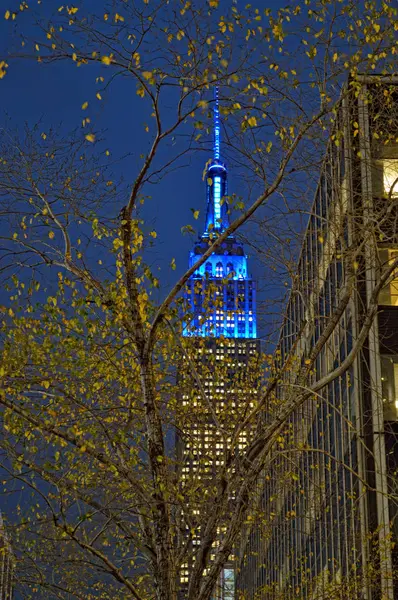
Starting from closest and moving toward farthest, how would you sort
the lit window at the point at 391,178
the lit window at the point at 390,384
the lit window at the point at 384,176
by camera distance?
the lit window at the point at 391,178 → the lit window at the point at 384,176 → the lit window at the point at 390,384

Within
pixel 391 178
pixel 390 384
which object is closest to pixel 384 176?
pixel 391 178

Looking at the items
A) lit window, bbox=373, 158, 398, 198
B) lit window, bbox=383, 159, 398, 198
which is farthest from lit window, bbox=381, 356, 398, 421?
lit window, bbox=383, 159, 398, 198

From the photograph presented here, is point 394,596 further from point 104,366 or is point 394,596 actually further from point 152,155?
point 152,155

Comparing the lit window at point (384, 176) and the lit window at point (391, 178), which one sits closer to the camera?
the lit window at point (391, 178)

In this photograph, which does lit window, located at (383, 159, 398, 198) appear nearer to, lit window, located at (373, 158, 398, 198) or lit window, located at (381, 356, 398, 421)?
lit window, located at (373, 158, 398, 198)

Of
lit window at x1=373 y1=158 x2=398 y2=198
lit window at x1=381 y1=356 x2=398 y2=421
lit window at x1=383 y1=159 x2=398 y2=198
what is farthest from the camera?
lit window at x1=381 y1=356 x2=398 y2=421

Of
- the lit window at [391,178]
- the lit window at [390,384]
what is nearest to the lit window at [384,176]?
the lit window at [391,178]

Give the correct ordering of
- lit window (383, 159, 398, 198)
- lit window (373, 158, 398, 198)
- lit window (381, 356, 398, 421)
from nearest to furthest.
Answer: lit window (383, 159, 398, 198) < lit window (373, 158, 398, 198) < lit window (381, 356, 398, 421)

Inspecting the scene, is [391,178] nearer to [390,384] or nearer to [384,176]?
[384,176]

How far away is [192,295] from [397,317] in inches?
573

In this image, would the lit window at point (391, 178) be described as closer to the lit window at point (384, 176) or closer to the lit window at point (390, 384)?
the lit window at point (384, 176)

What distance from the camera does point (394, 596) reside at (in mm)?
27578

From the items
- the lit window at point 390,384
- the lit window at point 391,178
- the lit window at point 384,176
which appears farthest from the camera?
the lit window at point 390,384

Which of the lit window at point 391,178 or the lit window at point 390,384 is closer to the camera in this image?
the lit window at point 391,178
